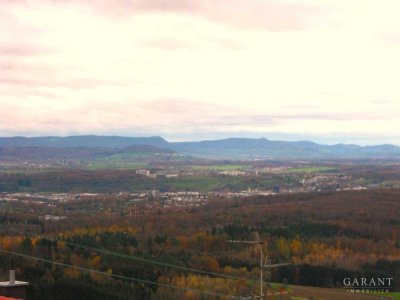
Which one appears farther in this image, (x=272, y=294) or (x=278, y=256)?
(x=278, y=256)

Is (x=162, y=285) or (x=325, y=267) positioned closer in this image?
(x=162, y=285)

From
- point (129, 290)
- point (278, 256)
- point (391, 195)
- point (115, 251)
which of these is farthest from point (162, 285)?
point (391, 195)

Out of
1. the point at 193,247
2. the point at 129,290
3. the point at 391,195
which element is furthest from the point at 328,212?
the point at 129,290

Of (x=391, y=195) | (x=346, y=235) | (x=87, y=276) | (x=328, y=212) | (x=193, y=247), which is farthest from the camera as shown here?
(x=391, y=195)

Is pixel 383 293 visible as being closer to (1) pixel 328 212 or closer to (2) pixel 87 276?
(2) pixel 87 276

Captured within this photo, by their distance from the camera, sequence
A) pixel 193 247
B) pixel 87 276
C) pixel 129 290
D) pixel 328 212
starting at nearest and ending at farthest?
pixel 129 290 → pixel 87 276 → pixel 193 247 → pixel 328 212

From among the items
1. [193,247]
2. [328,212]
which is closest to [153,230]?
[193,247]

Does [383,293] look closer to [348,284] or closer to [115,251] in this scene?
[348,284]

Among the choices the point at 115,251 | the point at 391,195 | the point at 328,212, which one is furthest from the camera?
the point at 391,195

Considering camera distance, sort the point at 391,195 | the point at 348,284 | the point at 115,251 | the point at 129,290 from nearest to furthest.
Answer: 1. the point at 129,290
2. the point at 348,284
3. the point at 115,251
4. the point at 391,195
